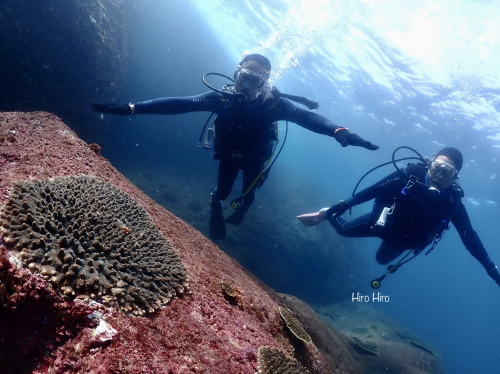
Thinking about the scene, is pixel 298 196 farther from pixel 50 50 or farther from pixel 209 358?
pixel 209 358

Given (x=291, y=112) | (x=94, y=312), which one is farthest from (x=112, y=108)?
(x=94, y=312)

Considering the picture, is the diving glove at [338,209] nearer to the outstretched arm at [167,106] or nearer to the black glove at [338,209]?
the black glove at [338,209]

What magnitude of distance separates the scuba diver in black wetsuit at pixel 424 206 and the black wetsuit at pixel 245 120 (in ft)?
9.19

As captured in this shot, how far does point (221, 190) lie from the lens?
866cm

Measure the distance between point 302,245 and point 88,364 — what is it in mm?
20357

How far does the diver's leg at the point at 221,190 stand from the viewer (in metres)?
8.06

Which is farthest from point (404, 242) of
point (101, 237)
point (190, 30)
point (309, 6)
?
point (190, 30)

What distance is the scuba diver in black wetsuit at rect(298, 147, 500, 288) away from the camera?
7.12 meters

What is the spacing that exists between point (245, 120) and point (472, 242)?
645 centimetres

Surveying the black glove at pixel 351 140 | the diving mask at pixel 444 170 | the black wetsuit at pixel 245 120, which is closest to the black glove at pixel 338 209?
the diving mask at pixel 444 170

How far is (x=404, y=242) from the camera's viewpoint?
8.02 m

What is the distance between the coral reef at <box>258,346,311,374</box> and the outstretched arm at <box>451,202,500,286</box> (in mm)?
6353

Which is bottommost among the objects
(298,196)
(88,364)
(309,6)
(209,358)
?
(88,364)

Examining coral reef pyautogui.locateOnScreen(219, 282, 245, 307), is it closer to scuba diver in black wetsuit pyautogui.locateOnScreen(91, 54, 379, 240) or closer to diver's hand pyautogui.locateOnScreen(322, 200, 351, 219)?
scuba diver in black wetsuit pyautogui.locateOnScreen(91, 54, 379, 240)
